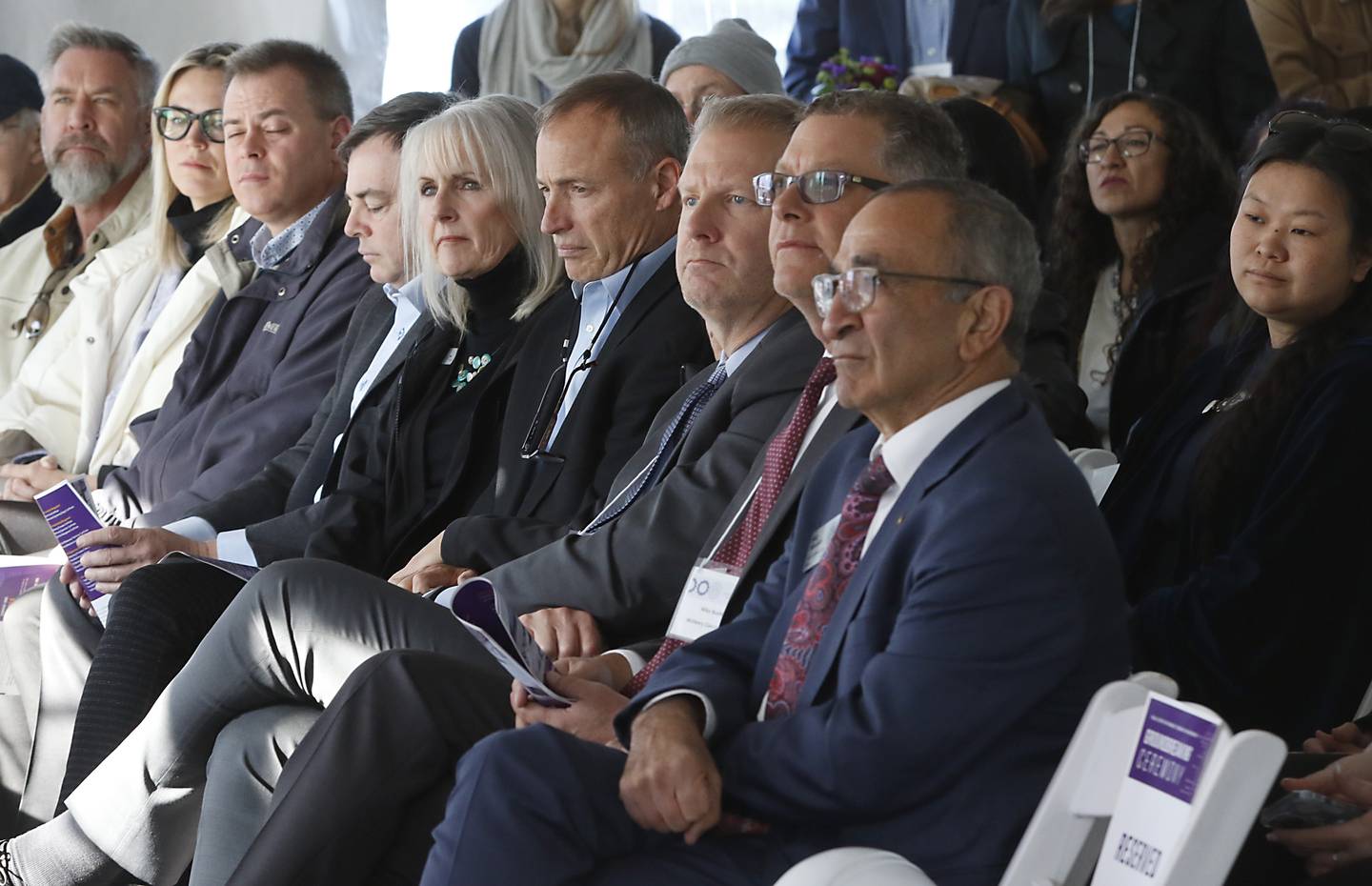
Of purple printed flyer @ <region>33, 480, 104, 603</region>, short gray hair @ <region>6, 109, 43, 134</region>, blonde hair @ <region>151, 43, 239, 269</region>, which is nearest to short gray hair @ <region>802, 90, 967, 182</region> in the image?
purple printed flyer @ <region>33, 480, 104, 603</region>

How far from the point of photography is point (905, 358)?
1874 mm

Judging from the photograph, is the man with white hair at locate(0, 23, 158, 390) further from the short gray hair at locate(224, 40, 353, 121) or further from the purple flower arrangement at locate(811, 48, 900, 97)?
the purple flower arrangement at locate(811, 48, 900, 97)

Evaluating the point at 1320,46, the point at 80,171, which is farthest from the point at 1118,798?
the point at 80,171

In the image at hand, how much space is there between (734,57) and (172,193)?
1679 mm

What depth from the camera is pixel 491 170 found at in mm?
3414

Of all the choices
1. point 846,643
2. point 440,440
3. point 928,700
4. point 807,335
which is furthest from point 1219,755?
point 440,440

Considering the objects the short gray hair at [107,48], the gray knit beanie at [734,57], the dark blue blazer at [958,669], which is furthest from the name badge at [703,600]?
the short gray hair at [107,48]

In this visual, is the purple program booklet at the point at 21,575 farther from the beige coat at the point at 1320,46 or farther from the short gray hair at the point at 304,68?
the beige coat at the point at 1320,46

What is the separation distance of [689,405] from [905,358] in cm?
87

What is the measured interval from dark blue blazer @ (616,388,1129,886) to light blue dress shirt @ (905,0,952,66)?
3383mm

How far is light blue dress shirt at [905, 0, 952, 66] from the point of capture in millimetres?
4980

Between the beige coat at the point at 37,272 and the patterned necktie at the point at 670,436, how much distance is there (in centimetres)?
312

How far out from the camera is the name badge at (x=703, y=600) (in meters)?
2.29

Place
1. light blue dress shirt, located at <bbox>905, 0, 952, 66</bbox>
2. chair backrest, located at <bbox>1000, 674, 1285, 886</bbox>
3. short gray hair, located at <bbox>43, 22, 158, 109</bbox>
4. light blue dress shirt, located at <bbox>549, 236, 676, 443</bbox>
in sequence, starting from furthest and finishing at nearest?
short gray hair, located at <bbox>43, 22, 158, 109</bbox> < light blue dress shirt, located at <bbox>905, 0, 952, 66</bbox> < light blue dress shirt, located at <bbox>549, 236, 676, 443</bbox> < chair backrest, located at <bbox>1000, 674, 1285, 886</bbox>
